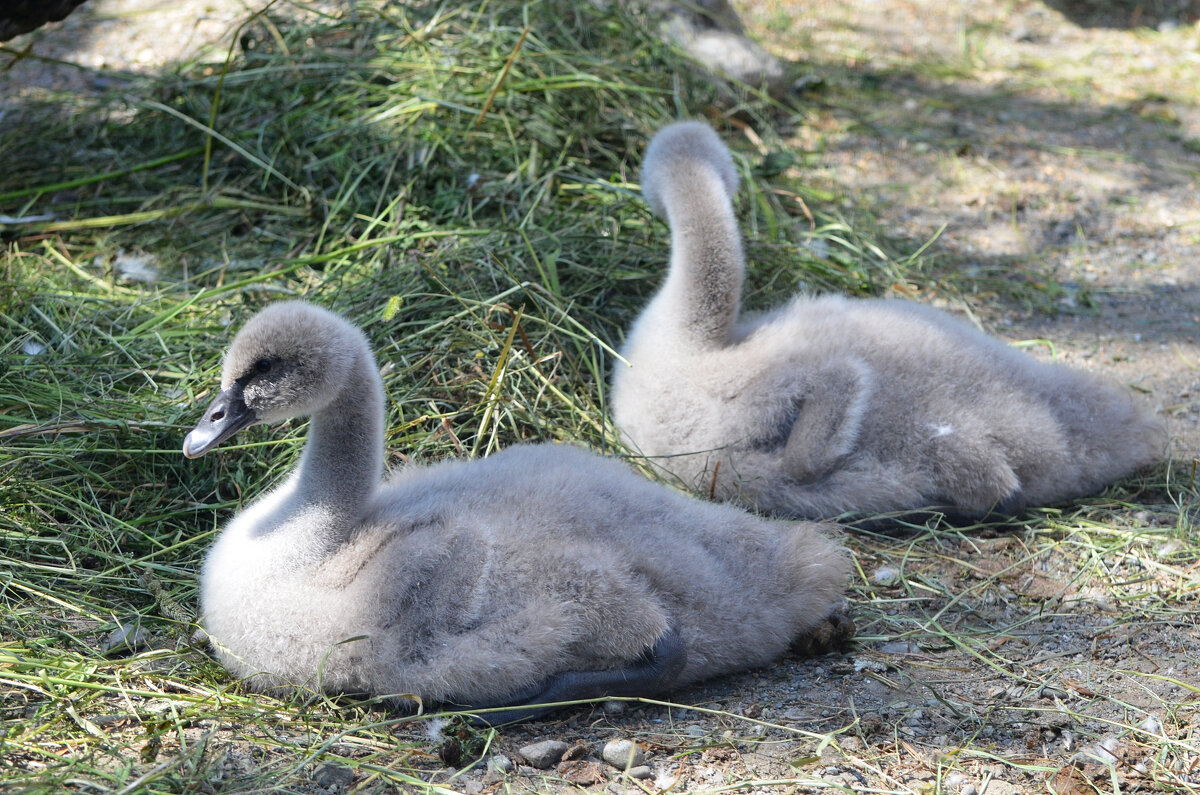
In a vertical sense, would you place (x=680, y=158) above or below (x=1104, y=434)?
above

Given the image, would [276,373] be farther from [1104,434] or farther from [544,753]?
[1104,434]

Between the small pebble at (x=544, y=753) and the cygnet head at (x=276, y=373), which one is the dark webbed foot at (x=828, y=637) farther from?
the cygnet head at (x=276, y=373)

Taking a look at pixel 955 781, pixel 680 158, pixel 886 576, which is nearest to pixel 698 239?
pixel 680 158

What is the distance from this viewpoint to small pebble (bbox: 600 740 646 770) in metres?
2.84

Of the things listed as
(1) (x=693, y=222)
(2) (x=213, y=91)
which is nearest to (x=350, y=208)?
(2) (x=213, y=91)

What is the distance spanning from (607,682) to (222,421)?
1.27 metres

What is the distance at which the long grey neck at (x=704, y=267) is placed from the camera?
4230 mm

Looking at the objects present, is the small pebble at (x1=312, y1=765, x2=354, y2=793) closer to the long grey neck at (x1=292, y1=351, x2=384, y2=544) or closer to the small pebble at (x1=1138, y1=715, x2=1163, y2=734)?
the long grey neck at (x1=292, y1=351, x2=384, y2=544)

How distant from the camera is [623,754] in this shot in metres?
2.86

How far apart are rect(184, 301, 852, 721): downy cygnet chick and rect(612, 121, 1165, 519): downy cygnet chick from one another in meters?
0.90

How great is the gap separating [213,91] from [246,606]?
4.00 metres

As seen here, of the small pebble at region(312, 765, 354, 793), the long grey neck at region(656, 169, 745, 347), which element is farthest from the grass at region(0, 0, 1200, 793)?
the long grey neck at region(656, 169, 745, 347)

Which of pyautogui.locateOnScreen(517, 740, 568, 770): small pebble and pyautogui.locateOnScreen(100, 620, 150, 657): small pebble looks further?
pyautogui.locateOnScreen(100, 620, 150, 657): small pebble

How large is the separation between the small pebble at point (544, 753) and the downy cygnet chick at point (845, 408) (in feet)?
4.70
